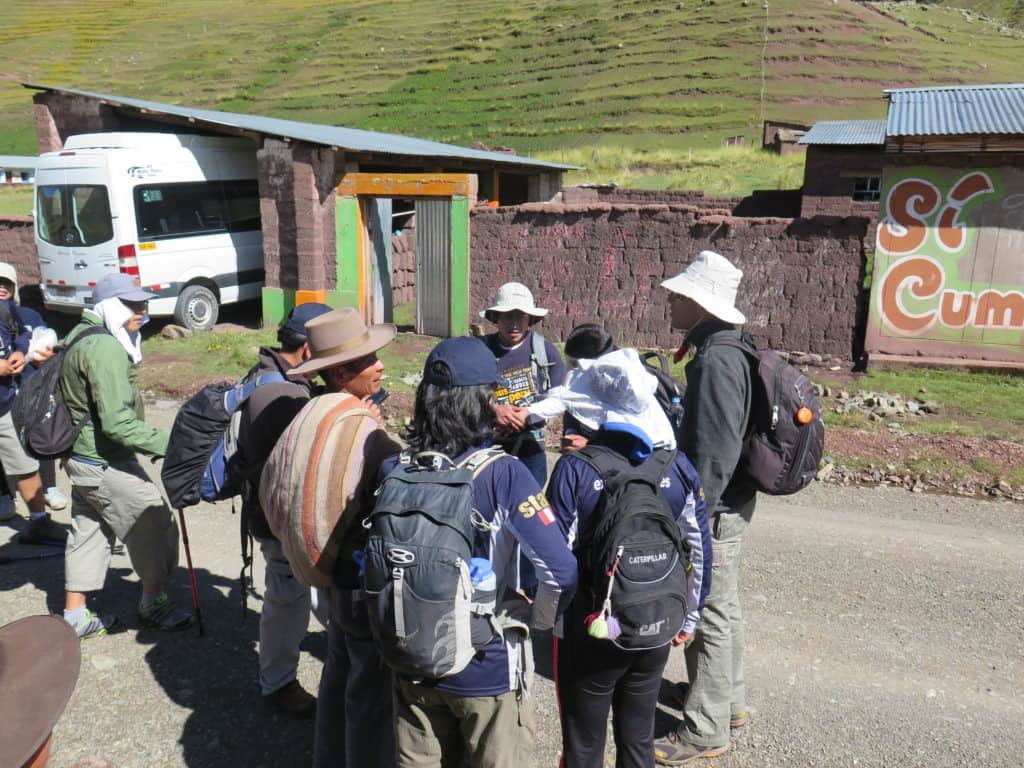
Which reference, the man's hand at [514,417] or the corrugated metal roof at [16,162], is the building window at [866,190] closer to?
the man's hand at [514,417]

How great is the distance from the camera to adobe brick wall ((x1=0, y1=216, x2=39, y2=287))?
1548 cm

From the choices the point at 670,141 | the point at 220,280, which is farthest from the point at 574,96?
the point at 220,280

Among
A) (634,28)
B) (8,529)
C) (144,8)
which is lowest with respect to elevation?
(8,529)

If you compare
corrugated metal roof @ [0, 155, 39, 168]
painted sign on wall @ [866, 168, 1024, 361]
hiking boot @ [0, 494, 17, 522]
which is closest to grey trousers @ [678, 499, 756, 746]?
hiking boot @ [0, 494, 17, 522]

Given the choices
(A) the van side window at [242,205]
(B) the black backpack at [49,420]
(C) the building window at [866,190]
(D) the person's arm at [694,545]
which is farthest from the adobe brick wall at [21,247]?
(C) the building window at [866,190]

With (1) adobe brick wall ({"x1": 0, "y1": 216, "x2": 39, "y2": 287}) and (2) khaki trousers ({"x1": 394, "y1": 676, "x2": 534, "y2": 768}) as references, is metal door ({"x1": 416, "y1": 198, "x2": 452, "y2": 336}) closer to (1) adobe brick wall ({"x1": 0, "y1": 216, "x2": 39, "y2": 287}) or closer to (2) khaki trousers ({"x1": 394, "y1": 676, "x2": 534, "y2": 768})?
(1) adobe brick wall ({"x1": 0, "y1": 216, "x2": 39, "y2": 287})

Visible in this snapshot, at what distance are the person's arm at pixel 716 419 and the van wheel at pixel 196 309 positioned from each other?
38.0 ft

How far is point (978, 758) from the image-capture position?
3.39m

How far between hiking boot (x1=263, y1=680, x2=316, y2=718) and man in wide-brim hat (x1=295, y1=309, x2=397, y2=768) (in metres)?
0.61

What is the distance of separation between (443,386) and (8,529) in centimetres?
484

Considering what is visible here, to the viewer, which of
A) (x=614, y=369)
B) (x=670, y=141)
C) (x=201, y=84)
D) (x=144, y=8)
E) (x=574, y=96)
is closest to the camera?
(x=614, y=369)

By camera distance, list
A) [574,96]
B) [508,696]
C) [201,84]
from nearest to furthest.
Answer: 1. [508,696]
2. [574,96]
3. [201,84]

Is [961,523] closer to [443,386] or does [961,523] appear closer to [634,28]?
[443,386]

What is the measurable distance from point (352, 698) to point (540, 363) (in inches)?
95.4
